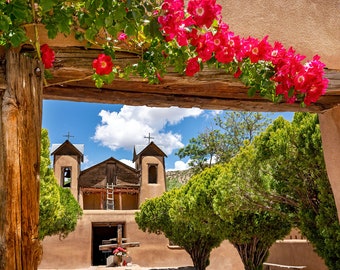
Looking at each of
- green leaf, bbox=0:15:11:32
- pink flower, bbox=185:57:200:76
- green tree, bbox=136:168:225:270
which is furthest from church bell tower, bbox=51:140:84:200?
green leaf, bbox=0:15:11:32

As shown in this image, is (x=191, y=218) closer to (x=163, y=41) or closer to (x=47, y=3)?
(x=163, y=41)

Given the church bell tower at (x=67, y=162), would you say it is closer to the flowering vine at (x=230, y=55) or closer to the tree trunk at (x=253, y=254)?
the tree trunk at (x=253, y=254)

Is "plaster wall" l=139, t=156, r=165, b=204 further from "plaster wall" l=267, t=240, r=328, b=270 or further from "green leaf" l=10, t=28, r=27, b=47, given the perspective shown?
"green leaf" l=10, t=28, r=27, b=47

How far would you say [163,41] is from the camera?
3.48m

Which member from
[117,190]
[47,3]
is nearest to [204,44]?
[47,3]

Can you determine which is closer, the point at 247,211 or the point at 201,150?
the point at 247,211

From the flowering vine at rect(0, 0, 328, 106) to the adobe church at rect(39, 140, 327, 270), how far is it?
1137 cm

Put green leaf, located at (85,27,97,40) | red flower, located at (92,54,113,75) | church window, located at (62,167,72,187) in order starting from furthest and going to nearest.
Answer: church window, located at (62,167,72,187)
red flower, located at (92,54,113,75)
green leaf, located at (85,27,97,40)

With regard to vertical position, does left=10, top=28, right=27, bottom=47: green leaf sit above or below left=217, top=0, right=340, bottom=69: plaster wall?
below

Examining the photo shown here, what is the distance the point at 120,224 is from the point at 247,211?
13875 mm

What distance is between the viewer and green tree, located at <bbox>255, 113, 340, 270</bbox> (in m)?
7.61

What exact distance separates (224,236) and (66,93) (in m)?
9.86

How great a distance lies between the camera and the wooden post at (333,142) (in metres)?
4.87

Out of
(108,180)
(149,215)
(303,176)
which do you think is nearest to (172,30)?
(303,176)
